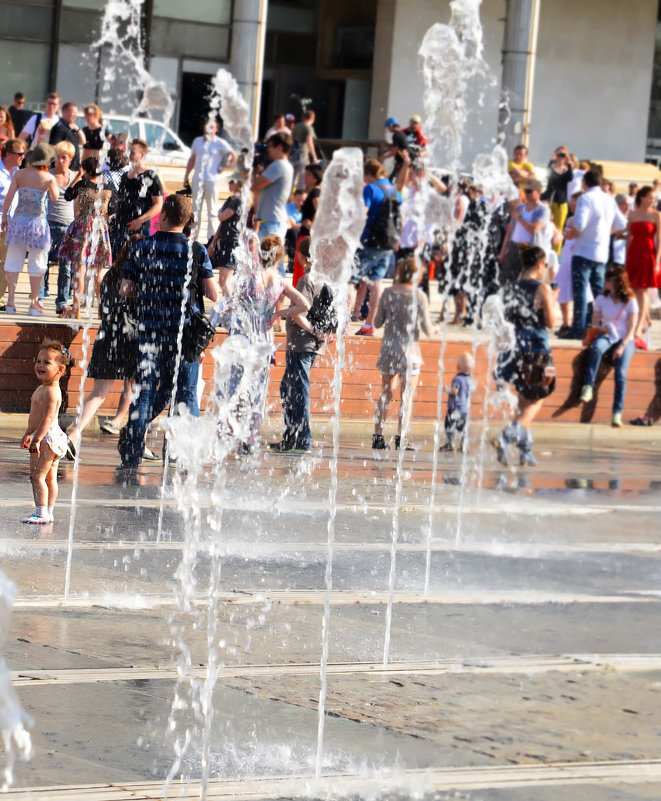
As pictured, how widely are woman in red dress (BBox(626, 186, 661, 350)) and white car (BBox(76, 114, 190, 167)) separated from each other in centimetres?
846

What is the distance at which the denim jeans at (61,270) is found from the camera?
47.6ft

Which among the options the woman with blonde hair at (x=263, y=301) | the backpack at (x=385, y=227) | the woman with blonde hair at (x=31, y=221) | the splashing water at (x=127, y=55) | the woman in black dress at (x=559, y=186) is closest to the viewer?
the woman with blonde hair at (x=263, y=301)

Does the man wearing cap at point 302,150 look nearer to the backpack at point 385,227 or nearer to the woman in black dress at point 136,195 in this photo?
the backpack at point 385,227

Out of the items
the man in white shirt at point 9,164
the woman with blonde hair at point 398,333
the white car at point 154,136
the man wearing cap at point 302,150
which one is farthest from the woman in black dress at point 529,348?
the white car at point 154,136

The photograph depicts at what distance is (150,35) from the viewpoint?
3506 centimetres

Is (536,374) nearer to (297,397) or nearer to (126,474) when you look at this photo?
(297,397)

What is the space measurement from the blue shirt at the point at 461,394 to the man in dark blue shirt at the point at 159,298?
138 inches

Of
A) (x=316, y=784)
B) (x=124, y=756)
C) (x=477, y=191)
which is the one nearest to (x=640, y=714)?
(x=316, y=784)

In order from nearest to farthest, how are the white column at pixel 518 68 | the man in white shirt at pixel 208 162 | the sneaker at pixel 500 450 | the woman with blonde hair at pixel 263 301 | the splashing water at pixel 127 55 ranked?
the woman with blonde hair at pixel 263 301 → the sneaker at pixel 500 450 → the man in white shirt at pixel 208 162 → the white column at pixel 518 68 → the splashing water at pixel 127 55

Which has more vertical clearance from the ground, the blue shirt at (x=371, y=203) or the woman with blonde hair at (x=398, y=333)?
the blue shirt at (x=371, y=203)

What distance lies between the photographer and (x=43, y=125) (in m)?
18.5

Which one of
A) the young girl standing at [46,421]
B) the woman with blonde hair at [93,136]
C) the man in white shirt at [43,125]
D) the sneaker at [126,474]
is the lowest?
the sneaker at [126,474]

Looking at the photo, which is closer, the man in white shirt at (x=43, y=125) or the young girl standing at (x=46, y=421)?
the young girl standing at (x=46, y=421)

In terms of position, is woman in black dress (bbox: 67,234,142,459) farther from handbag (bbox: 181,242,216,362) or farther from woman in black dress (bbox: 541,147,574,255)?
woman in black dress (bbox: 541,147,574,255)
